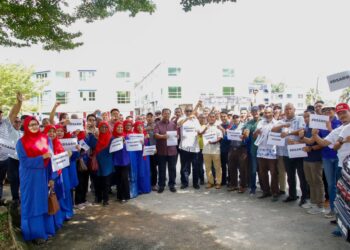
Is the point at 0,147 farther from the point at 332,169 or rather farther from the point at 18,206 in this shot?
the point at 332,169

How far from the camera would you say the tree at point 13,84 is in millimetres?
24484

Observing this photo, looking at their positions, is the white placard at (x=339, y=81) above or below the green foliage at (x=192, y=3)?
below

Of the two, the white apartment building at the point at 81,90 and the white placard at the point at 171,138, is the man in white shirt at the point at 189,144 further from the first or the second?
the white apartment building at the point at 81,90

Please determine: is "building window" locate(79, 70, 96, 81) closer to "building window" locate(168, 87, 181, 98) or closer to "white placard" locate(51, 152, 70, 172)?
"building window" locate(168, 87, 181, 98)

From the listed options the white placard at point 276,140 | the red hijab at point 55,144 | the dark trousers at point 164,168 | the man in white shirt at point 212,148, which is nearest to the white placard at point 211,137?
the man in white shirt at point 212,148

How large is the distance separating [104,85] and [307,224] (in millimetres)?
36975

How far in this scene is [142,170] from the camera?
303 inches


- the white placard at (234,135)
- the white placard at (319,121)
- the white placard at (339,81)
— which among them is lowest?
the white placard at (234,135)

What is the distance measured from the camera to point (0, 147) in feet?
20.6

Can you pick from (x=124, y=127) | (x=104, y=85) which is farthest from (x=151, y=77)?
(x=124, y=127)

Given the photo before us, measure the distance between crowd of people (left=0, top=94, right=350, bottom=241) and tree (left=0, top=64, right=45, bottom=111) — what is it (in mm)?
18420

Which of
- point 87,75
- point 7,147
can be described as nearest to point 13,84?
point 87,75

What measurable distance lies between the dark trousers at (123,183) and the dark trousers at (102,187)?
1.10ft

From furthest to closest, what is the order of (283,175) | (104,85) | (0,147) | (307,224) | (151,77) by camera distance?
(151,77)
(104,85)
(283,175)
(0,147)
(307,224)
